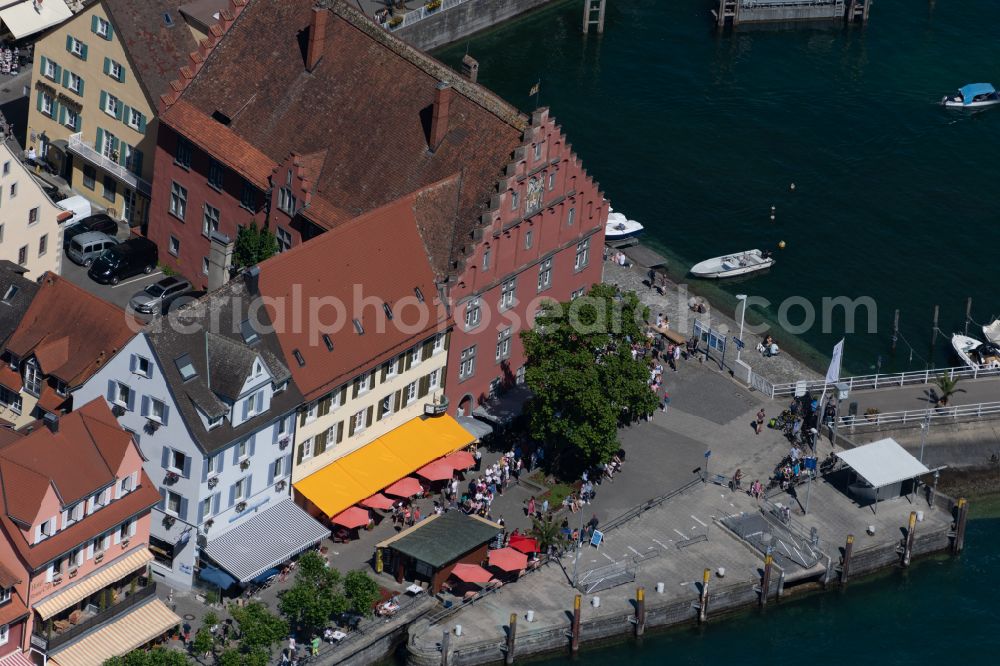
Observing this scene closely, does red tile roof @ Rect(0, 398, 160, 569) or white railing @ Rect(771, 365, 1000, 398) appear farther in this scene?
white railing @ Rect(771, 365, 1000, 398)

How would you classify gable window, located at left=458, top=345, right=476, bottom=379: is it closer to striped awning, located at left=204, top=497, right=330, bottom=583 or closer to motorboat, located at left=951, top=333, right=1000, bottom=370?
striped awning, located at left=204, top=497, right=330, bottom=583

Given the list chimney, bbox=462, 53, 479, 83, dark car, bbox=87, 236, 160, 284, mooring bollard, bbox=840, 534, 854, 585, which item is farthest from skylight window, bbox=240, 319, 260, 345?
mooring bollard, bbox=840, 534, 854, 585

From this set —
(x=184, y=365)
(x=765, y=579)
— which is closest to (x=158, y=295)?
(x=184, y=365)

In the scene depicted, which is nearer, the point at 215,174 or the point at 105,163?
the point at 215,174

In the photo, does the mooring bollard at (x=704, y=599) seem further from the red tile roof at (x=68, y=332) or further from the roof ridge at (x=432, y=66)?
the red tile roof at (x=68, y=332)

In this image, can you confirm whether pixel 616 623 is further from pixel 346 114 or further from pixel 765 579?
pixel 346 114

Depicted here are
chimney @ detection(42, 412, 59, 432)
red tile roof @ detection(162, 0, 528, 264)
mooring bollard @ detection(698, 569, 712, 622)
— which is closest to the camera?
chimney @ detection(42, 412, 59, 432)

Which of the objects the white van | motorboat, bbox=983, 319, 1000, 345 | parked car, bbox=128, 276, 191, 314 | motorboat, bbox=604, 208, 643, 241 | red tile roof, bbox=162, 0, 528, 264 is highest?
red tile roof, bbox=162, 0, 528, 264
